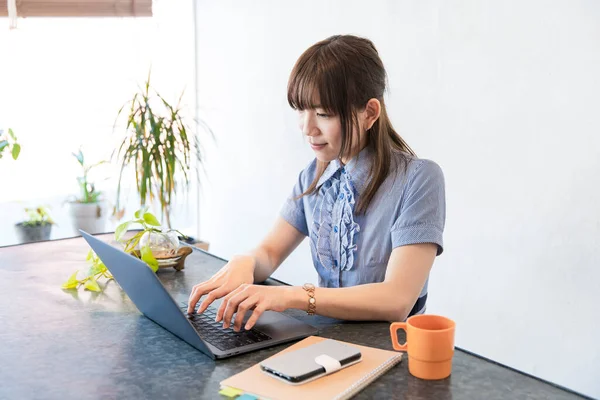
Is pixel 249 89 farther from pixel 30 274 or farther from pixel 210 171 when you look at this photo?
pixel 30 274

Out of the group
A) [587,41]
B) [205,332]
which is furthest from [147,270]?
[587,41]

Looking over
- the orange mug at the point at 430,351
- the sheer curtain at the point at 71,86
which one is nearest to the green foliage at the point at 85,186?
the sheer curtain at the point at 71,86

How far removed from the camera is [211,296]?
1.57 meters

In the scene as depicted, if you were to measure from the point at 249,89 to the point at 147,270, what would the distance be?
2.88m

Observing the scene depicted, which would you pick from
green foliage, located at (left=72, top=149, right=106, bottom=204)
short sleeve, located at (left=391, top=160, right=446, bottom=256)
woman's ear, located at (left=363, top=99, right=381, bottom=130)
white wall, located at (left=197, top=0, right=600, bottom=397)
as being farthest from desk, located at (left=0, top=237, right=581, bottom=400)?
green foliage, located at (left=72, top=149, right=106, bottom=204)

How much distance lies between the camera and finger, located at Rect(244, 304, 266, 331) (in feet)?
4.75

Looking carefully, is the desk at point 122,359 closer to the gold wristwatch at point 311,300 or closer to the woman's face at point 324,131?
the gold wristwatch at point 311,300

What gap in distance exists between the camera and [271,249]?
78.6 inches

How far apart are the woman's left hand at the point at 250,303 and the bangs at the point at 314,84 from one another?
483 mm

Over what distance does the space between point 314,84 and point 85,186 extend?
279 centimetres

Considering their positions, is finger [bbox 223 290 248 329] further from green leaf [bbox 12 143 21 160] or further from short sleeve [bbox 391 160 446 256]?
green leaf [bbox 12 143 21 160]

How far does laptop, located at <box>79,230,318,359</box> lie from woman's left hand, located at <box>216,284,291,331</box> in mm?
26

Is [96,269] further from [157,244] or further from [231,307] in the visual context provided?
[231,307]

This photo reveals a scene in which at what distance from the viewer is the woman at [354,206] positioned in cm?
160
